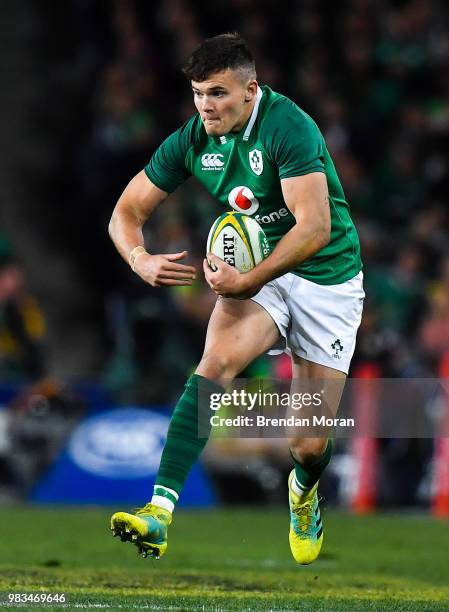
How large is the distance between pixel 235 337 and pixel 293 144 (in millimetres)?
970

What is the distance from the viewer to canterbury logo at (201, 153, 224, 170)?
273 inches

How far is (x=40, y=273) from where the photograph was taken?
56.2 ft

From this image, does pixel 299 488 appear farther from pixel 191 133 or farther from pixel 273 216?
pixel 191 133

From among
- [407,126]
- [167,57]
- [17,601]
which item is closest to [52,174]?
[167,57]

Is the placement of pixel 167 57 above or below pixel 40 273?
above

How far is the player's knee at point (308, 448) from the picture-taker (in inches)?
293

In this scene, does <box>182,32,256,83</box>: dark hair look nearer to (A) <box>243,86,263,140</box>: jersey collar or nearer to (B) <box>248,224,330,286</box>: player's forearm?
(A) <box>243,86,263,140</box>: jersey collar

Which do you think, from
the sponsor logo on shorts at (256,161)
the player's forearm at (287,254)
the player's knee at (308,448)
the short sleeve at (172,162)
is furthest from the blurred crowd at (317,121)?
the player's forearm at (287,254)

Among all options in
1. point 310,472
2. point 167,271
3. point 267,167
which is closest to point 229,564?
point 310,472

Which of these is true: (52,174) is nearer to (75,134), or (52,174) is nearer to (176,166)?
(75,134)

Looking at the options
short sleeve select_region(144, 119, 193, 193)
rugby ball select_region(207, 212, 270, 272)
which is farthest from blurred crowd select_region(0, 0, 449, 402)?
rugby ball select_region(207, 212, 270, 272)

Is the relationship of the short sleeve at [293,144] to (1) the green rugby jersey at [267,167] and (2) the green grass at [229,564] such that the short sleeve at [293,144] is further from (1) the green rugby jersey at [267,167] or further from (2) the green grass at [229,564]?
(2) the green grass at [229,564]

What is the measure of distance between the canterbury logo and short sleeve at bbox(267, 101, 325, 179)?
32 centimetres

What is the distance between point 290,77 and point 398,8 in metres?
1.54
